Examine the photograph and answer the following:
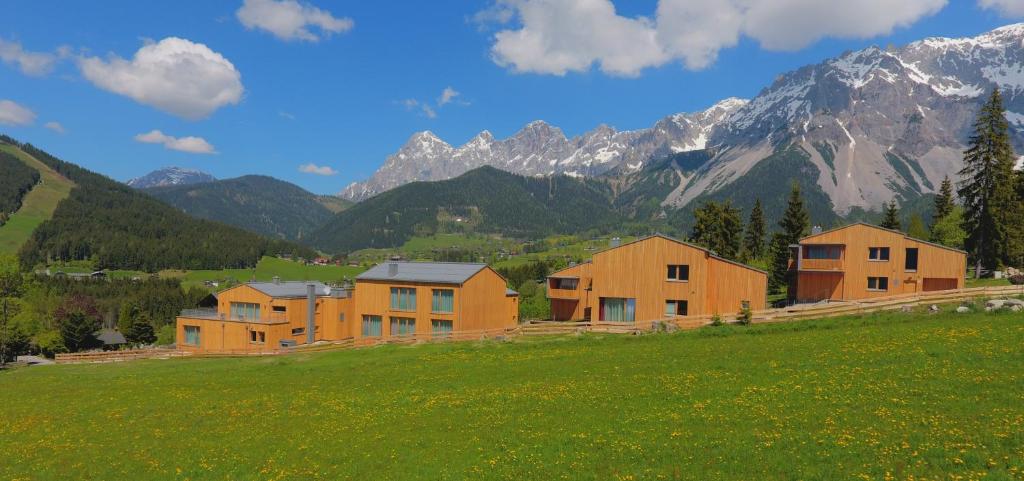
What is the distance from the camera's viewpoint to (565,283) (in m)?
64.4

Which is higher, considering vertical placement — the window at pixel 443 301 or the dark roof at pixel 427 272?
the dark roof at pixel 427 272

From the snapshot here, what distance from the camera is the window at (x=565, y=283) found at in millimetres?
63562

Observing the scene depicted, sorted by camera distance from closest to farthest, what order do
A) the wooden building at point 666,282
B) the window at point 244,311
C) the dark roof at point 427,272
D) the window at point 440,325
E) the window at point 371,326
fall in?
the wooden building at point 666,282
the window at point 440,325
the dark roof at point 427,272
the window at point 371,326
the window at point 244,311

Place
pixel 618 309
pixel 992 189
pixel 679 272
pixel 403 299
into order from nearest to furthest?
pixel 679 272, pixel 618 309, pixel 403 299, pixel 992 189

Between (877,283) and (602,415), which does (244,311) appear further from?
(877,283)

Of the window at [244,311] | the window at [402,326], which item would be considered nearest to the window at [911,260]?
the window at [402,326]

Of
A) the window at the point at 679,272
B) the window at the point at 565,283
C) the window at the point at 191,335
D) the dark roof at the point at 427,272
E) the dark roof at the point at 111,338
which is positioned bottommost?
the dark roof at the point at 111,338

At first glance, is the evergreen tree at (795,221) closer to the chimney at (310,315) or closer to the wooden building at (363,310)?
the wooden building at (363,310)

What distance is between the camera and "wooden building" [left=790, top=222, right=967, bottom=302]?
51719 mm

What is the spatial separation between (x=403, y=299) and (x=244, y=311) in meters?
24.4

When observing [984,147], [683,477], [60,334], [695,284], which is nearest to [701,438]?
[683,477]

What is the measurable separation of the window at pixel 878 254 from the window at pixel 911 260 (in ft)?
5.16

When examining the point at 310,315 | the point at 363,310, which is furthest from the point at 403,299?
the point at 310,315

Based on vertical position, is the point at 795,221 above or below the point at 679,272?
above
